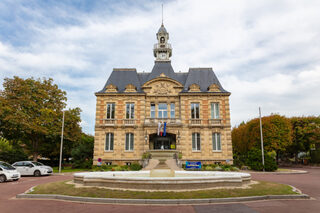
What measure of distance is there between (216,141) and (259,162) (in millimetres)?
6211

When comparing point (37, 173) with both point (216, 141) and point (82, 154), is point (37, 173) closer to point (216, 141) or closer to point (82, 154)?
point (82, 154)

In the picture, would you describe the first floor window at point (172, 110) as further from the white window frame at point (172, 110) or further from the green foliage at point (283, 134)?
the green foliage at point (283, 134)

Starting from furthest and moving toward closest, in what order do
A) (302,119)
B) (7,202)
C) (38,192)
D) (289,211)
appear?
(302,119) → (38,192) → (7,202) → (289,211)

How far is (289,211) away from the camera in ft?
27.4

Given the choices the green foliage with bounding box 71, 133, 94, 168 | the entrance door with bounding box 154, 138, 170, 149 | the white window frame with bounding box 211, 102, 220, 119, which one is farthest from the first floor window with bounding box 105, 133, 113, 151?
the white window frame with bounding box 211, 102, 220, 119

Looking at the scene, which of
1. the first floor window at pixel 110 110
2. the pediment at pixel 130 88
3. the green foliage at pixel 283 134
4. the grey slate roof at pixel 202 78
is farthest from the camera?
the green foliage at pixel 283 134

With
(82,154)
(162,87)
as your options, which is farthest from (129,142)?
(82,154)

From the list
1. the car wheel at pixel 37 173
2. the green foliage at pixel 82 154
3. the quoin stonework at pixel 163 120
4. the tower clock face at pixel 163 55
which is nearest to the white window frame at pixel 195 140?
the quoin stonework at pixel 163 120

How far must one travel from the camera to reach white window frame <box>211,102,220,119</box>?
32500mm

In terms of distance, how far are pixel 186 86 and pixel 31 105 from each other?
2213 cm

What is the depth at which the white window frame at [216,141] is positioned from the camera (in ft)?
104

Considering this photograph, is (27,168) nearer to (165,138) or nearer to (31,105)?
(31,105)

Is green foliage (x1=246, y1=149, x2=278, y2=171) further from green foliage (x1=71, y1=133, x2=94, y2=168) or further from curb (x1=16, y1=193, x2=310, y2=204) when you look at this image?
green foliage (x1=71, y1=133, x2=94, y2=168)

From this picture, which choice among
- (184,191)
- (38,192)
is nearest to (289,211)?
(184,191)
